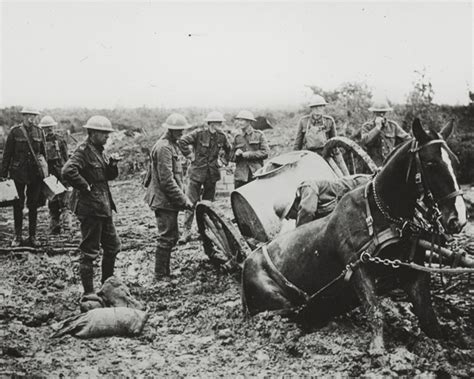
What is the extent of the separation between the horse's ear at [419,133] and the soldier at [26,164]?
6.41 meters

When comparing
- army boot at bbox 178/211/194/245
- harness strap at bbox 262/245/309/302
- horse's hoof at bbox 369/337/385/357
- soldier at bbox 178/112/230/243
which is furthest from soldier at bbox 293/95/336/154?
horse's hoof at bbox 369/337/385/357

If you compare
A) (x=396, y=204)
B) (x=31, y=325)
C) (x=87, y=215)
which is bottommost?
(x=31, y=325)

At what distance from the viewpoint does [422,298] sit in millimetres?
4031

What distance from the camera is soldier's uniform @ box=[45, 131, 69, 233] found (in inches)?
366

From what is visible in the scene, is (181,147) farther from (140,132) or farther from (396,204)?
(140,132)

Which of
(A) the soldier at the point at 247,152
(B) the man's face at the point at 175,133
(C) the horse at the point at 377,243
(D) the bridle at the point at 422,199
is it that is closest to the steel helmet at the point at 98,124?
(B) the man's face at the point at 175,133

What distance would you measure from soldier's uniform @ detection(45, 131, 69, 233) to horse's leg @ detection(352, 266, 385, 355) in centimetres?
666

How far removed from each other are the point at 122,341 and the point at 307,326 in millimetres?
1611

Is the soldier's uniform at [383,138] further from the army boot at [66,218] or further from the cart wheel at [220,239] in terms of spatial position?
the army boot at [66,218]

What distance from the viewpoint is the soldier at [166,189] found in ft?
21.1

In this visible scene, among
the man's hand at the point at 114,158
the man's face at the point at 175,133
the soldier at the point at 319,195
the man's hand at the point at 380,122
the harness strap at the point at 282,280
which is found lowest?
the harness strap at the point at 282,280

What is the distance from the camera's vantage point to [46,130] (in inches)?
396

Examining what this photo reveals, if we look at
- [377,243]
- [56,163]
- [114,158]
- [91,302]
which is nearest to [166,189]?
[114,158]

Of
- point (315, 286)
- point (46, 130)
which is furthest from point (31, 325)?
point (46, 130)
